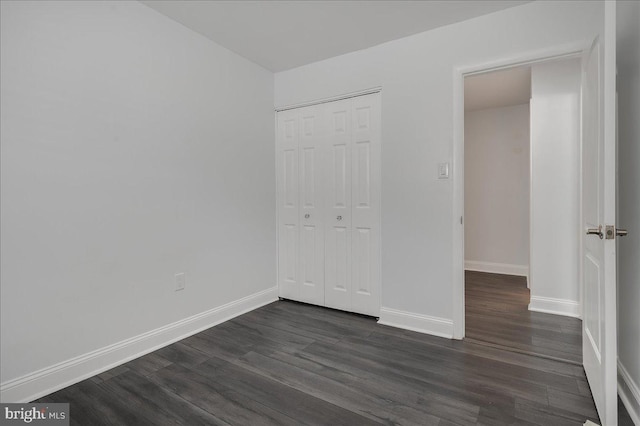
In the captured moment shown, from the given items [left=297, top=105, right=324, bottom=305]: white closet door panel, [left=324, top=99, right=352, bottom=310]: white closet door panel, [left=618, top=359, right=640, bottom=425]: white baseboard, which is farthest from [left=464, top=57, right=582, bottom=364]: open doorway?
[left=297, top=105, right=324, bottom=305]: white closet door panel

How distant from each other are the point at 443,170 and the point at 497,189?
9.70 feet

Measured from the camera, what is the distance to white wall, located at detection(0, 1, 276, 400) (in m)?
1.87

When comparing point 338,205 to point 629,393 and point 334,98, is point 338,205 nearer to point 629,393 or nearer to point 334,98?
point 334,98

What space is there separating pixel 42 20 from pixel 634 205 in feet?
11.1

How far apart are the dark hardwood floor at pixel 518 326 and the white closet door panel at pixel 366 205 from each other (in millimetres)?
905

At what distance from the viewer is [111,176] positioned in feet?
7.40

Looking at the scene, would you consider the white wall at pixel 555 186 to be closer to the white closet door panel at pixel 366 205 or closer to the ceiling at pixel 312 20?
the ceiling at pixel 312 20

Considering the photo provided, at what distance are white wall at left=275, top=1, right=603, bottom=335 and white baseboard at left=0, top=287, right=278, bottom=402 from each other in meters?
1.55

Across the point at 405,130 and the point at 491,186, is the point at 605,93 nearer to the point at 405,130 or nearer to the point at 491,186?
the point at 405,130

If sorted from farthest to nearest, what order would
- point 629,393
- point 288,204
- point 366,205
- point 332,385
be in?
point 288,204 → point 366,205 → point 332,385 → point 629,393

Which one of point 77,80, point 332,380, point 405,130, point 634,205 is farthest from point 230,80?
point 634,205

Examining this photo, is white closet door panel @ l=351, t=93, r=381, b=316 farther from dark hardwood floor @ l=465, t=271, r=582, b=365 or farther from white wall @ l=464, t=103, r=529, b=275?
white wall @ l=464, t=103, r=529, b=275

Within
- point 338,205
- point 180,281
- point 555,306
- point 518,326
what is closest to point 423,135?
point 338,205
